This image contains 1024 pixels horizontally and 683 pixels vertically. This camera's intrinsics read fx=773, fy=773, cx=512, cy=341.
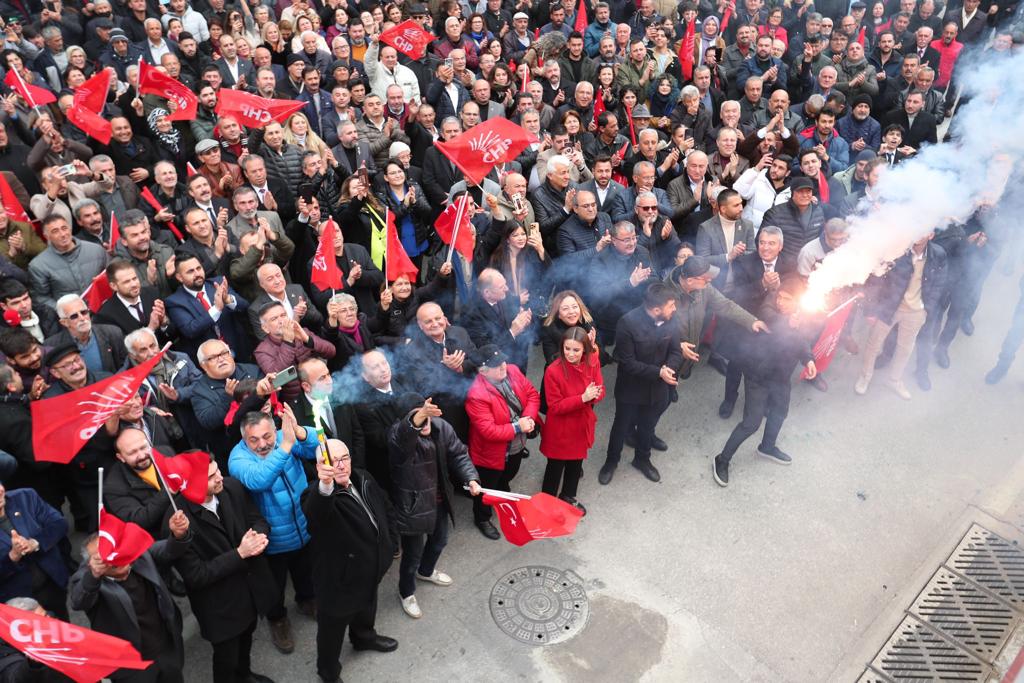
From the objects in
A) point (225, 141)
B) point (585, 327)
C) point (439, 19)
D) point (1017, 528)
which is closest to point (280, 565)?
point (585, 327)

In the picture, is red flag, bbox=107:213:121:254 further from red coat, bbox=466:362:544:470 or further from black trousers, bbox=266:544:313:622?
red coat, bbox=466:362:544:470

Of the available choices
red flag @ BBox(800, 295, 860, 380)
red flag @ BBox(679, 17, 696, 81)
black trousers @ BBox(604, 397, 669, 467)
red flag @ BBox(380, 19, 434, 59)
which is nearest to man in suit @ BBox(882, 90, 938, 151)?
red flag @ BBox(679, 17, 696, 81)

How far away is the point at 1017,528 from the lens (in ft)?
21.4

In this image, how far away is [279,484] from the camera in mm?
4844

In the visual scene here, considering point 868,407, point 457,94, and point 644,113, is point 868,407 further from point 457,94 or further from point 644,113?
point 457,94

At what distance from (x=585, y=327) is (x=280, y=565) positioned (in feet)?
9.56

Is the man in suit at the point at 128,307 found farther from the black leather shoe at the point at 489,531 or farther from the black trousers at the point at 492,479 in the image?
the black leather shoe at the point at 489,531

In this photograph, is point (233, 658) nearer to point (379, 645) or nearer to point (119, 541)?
point (379, 645)

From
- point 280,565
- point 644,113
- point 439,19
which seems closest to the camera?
point 280,565

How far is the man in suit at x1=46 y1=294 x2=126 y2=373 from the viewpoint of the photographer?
5574mm

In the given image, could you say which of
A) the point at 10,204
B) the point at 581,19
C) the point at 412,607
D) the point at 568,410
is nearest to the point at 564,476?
the point at 568,410

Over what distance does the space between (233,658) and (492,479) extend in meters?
2.25

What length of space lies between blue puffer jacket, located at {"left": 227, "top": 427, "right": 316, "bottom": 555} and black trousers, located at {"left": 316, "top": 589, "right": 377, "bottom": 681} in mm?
526

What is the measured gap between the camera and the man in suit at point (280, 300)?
612 centimetres
